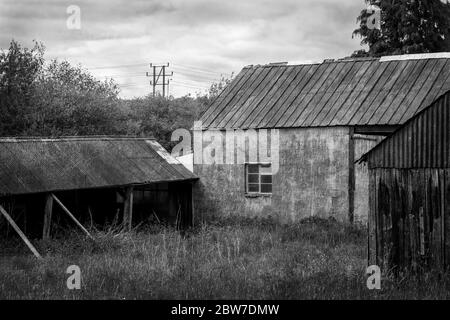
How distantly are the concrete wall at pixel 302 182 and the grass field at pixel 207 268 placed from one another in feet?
6.65

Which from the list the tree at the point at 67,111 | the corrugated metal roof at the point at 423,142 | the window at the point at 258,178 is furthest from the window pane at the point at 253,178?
the tree at the point at 67,111

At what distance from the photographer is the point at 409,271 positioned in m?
11.7

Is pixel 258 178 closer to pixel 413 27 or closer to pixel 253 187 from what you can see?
pixel 253 187

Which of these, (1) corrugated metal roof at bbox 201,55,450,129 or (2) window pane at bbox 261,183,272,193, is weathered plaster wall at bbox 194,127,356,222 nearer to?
(2) window pane at bbox 261,183,272,193

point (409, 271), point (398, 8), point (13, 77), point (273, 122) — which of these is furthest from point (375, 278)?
point (13, 77)

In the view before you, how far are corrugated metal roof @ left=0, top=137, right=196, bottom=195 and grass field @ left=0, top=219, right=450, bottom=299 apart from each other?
1.56m

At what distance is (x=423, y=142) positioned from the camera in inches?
461

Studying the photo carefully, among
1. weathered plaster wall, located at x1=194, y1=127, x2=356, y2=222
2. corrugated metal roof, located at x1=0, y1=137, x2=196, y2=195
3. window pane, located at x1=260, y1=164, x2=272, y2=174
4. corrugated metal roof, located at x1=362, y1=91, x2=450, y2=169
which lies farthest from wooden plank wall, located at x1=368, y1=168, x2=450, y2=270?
window pane, located at x1=260, y1=164, x2=272, y2=174

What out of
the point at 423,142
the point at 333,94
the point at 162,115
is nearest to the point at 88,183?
the point at 333,94

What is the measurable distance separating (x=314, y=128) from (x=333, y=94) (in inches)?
68.3

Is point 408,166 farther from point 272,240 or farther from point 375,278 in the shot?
point 272,240

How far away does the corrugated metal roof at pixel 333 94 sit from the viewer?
66.6ft

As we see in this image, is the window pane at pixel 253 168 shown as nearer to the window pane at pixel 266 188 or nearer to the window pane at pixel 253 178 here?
the window pane at pixel 253 178
